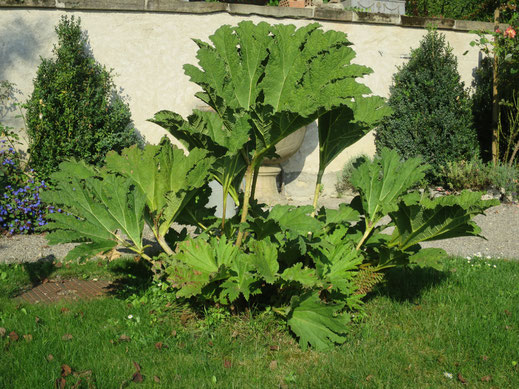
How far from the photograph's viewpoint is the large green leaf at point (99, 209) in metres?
2.92

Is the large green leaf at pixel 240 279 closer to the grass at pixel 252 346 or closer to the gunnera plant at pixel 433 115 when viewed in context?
the grass at pixel 252 346

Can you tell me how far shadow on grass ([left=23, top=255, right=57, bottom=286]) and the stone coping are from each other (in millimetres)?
4173

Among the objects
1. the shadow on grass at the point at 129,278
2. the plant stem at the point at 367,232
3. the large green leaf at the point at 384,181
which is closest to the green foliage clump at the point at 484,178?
the large green leaf at the point at 384,181

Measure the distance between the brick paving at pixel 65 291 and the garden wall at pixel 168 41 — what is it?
396cm

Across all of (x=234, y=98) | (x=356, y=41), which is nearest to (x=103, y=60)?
(x=356, y=41)

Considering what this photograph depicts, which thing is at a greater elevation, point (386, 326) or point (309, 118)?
Answer: point (309, 118)

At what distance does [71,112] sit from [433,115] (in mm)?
5343

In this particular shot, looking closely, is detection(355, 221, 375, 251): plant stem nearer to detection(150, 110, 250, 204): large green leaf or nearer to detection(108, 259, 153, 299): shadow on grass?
detection(150, 110, 250, 204): large green leaf

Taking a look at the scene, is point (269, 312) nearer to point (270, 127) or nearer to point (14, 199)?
point (270, 127)

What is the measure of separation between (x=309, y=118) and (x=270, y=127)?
22cm

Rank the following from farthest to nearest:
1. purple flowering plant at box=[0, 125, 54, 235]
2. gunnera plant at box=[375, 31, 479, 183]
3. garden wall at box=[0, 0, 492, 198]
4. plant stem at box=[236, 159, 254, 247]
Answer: gunnera plant at box=[375, 31, 479, 183]
garden wall at box=[0, 0, 492, 198]
purple flowering plant at box=[0, 125, 54, 235]
plant stem at box=[236, 159, 254, 247]

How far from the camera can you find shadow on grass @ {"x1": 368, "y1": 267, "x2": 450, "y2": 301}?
12.2 ft

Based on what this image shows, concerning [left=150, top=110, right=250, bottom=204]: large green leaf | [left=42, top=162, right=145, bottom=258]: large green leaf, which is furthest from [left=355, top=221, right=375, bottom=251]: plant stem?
[left=42, top=162, right=145, bottom=258]: large green leaf

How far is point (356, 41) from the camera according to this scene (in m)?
8.73
